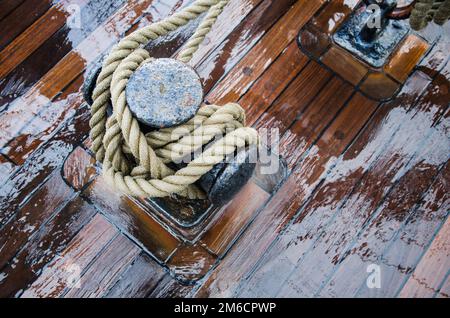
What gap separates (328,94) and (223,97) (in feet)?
1.57

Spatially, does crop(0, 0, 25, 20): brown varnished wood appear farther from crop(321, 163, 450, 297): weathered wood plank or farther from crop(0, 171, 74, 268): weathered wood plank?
crop(321, 163, 450, 297): weathered wood plank

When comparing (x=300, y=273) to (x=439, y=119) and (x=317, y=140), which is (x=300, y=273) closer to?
(x=317, y=140)

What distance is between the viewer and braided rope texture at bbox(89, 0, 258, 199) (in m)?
1.11

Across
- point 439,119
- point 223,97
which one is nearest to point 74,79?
point 223,97

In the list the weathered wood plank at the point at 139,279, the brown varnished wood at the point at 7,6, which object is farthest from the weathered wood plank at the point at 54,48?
the weathered wood plank at the point at 139,279

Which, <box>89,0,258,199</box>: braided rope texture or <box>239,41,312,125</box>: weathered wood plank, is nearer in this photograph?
<box>89,0,258,199</box>: braided rope texture

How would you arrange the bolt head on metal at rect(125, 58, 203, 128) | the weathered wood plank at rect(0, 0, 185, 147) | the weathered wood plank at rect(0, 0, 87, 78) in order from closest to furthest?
the bolt head on metal at rect(125, 58, 203, 128) → the weathered wood plank at rect(0, 0, 185, 147) → the weathered wood plank at rect(0, 0, 87, 78)

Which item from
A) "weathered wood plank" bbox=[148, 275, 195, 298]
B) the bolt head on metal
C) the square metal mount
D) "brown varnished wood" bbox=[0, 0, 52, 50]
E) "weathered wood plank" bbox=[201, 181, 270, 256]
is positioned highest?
the bolt head on metal

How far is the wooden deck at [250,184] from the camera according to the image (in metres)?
1.53

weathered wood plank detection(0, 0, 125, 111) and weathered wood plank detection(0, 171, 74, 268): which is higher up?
weathered wood plank detection(0, 0, 125, 111)

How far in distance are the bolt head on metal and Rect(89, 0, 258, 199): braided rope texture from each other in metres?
0.03

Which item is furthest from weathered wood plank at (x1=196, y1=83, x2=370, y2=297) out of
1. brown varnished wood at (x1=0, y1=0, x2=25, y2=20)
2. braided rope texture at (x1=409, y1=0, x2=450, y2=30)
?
Result: brown varnished wood at (x1=0, y1=0, x2=25, y2=20)

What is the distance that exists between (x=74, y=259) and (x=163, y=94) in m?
0.81

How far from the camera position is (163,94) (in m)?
1.10
